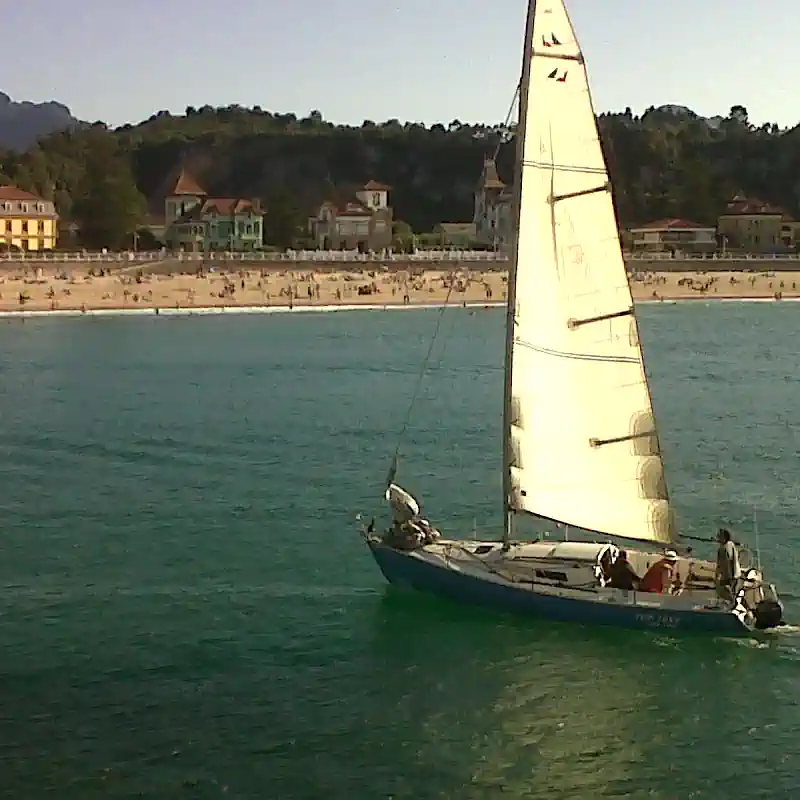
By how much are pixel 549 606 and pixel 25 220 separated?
103m

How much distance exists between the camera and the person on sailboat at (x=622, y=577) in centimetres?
2038

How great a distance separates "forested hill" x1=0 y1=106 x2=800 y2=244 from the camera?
483 feet

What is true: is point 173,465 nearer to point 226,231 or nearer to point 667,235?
point 226,231

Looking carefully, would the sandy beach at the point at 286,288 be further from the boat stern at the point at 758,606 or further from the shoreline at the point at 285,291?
the boat stern at the point at 758,606

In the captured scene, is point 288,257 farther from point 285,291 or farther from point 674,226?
point 674,226

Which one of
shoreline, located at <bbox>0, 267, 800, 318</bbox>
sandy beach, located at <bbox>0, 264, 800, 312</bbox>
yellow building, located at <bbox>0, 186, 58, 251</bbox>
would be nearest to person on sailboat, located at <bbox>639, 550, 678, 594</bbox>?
shoreline, located at <bbox>0, 267, 800, 318</bbox>

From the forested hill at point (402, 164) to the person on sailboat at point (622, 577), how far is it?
107 m

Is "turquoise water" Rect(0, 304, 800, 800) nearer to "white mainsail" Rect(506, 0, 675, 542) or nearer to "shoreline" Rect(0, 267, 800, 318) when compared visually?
"white mainsail" Rect(506, 0, 675, 542)

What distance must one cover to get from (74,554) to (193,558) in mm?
2372

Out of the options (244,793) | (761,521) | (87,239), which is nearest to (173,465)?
(761,521)

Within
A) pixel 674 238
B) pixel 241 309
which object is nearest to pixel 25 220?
pixel 241 309

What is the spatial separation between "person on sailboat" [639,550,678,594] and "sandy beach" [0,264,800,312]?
66.2 meters

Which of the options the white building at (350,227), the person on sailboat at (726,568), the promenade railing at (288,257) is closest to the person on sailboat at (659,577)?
the person on sailboat at (726,568)

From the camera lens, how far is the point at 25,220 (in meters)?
116
